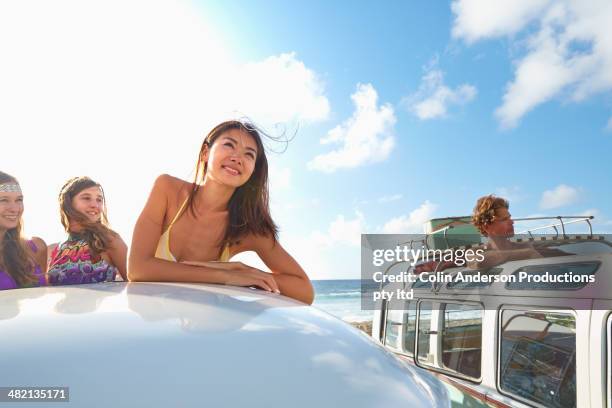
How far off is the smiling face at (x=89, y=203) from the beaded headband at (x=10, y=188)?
1.16 feet

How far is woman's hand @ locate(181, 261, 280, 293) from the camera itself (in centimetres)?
164

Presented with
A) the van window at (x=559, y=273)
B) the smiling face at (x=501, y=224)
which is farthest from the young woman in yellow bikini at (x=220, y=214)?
the smiling face at (x=501, y=224)

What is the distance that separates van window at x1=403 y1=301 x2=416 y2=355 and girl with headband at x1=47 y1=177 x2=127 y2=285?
451 centimetres

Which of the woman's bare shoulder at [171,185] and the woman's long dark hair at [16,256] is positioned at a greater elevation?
the woman's bare shoulder at [171,185]

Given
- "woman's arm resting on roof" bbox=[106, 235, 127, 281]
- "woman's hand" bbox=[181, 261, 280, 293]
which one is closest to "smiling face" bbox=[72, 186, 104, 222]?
"woman's arm resting on roof" bbox=[106, 235, 127, 281]

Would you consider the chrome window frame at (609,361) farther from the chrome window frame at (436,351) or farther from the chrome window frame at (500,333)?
the chrome window frame at (436,351)

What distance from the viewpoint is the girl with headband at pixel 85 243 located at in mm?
2777

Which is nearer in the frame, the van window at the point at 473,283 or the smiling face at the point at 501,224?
the van window at the point at 473,283

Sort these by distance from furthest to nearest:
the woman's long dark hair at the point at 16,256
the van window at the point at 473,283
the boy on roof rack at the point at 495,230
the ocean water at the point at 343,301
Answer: the ocean water at the point at 343,301 → the boy on roof rack at the point at 495,230 → the van window at the point at 473,283 → the woman's long dark hair at the point at 16,256

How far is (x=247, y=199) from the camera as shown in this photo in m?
2.21

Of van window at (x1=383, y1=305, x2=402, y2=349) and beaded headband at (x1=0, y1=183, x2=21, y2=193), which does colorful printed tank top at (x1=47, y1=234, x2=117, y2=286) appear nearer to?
beaded headband at (x1=0, y1=183, x2=21, y2=193)

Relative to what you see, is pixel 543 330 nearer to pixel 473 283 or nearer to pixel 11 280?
pixel 473 283

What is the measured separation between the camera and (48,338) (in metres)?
0.72

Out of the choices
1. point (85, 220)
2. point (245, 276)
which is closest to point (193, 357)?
point (245, 276)
